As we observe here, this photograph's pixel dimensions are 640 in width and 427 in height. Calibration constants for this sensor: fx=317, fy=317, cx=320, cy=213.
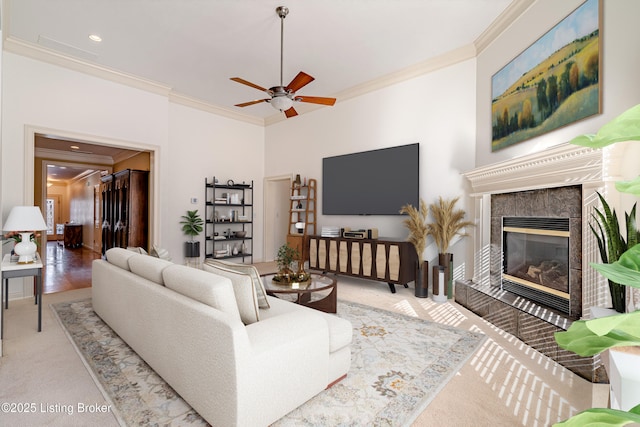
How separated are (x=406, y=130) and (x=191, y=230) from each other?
4.06 meters

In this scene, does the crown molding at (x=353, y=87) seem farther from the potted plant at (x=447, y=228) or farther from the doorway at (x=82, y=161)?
the potted plant at (x=447, y=228)

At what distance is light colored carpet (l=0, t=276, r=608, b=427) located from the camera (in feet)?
5.69

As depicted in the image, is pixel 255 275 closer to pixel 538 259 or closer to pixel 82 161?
pixel 538 259

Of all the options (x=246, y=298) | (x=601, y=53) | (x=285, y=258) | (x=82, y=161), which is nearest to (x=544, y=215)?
(x=601, y=53)

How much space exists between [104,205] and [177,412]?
23.7 feet

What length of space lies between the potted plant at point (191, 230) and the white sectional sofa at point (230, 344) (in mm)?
3546

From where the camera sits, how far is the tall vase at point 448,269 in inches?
157

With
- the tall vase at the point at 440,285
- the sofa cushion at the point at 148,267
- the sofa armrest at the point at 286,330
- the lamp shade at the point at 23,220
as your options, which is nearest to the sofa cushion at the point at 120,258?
the sofa cushion at the point at 148,267

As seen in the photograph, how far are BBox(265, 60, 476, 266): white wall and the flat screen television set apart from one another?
0.12 meters

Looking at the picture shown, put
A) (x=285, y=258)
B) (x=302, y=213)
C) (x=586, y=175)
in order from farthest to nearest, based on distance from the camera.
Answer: (x=302, y=213)
(x=285, y=258)
(x=586, y=175)

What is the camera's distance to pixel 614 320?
357mm

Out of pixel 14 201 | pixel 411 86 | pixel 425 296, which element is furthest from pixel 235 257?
pixel 411 86

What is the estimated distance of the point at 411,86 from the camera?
4648 mm

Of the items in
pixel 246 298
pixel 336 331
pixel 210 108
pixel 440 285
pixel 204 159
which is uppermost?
pixel 210 108
